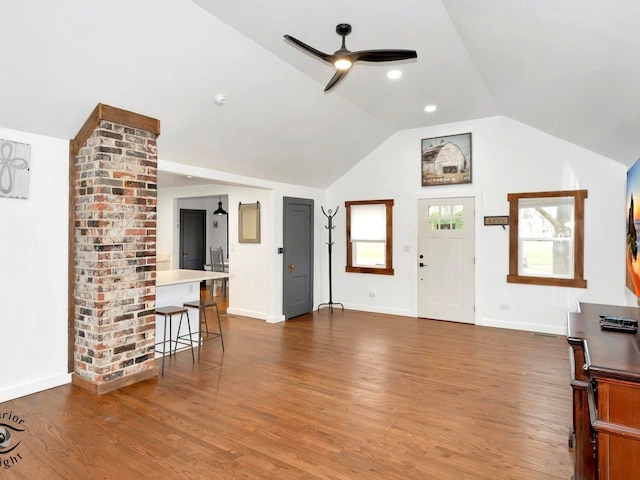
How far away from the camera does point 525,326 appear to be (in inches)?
231

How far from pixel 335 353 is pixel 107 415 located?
253cm

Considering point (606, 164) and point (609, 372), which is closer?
point (609, 372)

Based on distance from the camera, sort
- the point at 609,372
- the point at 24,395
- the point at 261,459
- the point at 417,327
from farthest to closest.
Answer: the point at 417,327, the point at 24,395, the point at 261,459, the point at 609,372

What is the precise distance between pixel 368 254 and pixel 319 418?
4.54 metres

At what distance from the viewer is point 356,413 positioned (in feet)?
10.5

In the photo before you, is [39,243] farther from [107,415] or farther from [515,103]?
[515,103]

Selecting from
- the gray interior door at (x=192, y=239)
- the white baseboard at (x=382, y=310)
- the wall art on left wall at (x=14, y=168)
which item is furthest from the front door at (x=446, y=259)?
the gray interior door at (x=192, y=239)

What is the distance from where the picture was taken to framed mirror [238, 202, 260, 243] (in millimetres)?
6719

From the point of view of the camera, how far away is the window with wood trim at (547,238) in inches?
215

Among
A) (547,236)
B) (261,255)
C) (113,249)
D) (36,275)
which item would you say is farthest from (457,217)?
(36,275)

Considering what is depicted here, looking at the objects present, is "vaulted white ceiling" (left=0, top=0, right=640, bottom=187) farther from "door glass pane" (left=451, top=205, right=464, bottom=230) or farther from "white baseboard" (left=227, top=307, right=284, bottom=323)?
"white baseboard" (left=227, top=307, right=284, bottom=323)

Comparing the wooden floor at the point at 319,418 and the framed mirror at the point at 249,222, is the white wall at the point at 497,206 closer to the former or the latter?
the wooden floor at the point at 319,418

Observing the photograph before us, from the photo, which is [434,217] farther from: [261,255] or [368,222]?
[261,255]

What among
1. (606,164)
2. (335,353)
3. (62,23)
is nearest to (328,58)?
(62,23)
